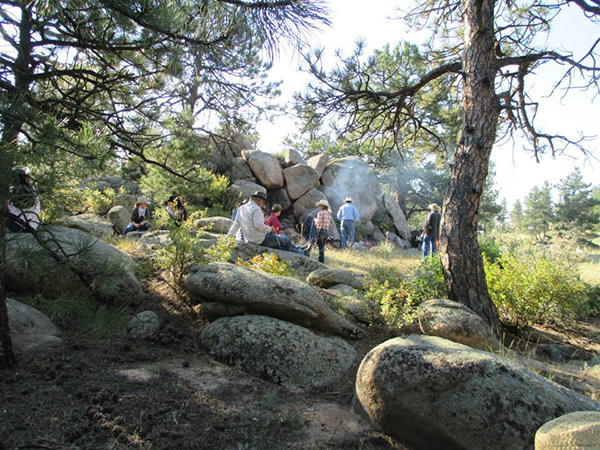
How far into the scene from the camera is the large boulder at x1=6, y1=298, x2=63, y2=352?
346 centimetres

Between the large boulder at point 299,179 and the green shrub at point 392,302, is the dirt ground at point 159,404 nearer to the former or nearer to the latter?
the green shrub at point 392,302

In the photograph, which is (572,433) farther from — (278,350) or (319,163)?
(319,163)

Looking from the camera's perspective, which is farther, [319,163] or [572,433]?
[319,163]

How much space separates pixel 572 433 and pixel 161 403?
2540 millimetres

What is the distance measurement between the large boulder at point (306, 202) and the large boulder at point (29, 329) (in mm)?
13100

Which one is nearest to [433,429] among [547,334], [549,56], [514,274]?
[514,274]

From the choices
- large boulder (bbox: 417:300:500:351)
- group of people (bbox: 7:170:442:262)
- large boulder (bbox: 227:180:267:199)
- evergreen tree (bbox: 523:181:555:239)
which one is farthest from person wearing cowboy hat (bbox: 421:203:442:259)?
evergreen tree (bbox: 523:181:555:239)

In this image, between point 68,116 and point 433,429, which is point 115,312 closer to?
point 68,116

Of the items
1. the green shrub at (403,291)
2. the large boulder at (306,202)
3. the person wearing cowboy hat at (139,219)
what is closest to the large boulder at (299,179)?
the large boulder at (306,202)

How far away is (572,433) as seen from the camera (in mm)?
1749

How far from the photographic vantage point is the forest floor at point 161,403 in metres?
2.51

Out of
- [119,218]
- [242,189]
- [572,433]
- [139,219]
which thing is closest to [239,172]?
[242,189]

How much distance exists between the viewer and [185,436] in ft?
8.49

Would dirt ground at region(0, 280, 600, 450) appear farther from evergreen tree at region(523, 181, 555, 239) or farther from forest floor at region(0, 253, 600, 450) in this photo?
evergreen tree at region(523, 181, 555, 239)
